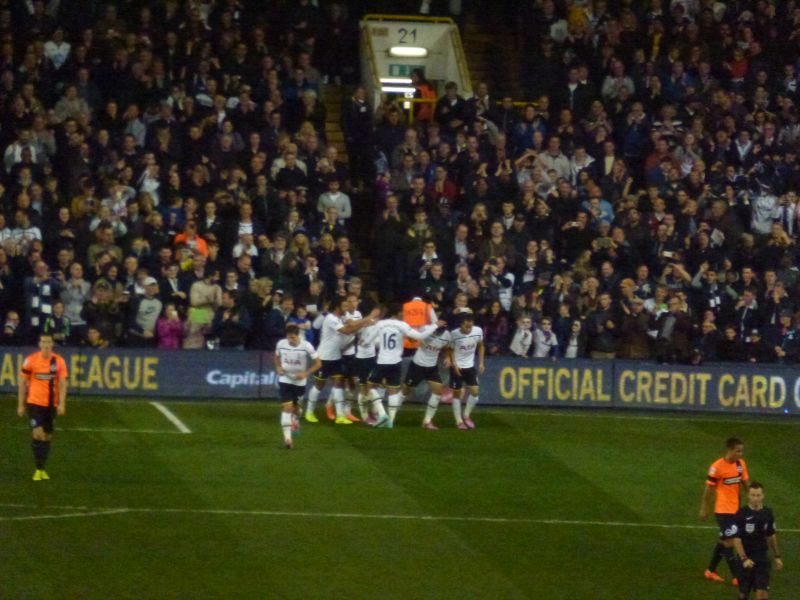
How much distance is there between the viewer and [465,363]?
23.8 metres

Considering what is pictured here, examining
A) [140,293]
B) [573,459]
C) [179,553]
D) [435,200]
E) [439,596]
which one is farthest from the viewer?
[435,200]

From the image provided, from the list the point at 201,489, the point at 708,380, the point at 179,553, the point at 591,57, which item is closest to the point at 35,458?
the point at 201,489

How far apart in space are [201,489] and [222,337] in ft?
24.5

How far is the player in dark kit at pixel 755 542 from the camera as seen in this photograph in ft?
47.1

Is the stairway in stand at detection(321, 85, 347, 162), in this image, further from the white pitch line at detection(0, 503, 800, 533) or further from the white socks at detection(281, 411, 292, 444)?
the white pitch line at detection(0, 503, 800, 533)

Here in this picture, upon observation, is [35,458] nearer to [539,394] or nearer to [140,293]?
[140,293]

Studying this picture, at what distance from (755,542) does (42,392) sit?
9.01 meters

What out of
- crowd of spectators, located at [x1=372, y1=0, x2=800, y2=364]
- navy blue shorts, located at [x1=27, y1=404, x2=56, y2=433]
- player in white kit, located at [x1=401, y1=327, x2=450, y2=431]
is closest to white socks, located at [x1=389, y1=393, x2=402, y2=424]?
player in white kit, located at [x1=401, y1=327, x2=450, y2=431]

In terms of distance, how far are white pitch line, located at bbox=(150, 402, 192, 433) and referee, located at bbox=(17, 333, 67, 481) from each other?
13.6 ft

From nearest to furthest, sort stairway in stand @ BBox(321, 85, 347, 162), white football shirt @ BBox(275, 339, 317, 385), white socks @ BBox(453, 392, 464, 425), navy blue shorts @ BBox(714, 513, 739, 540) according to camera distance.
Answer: navy blue shorts @ BBox(714, 513, 739, 540)
white football shirt @ BBox(275, 339, 317, 385)
white socks @ BBox(453, 392, 464, 425)
stairway in stand @ BBox(321, 85, 347, 162)

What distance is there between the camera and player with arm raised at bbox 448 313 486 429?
2364 centimetres

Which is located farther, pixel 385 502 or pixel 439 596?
pixel 385 502

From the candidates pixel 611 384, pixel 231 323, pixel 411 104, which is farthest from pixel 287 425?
pixel 411 104

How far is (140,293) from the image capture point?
84.4 ft
